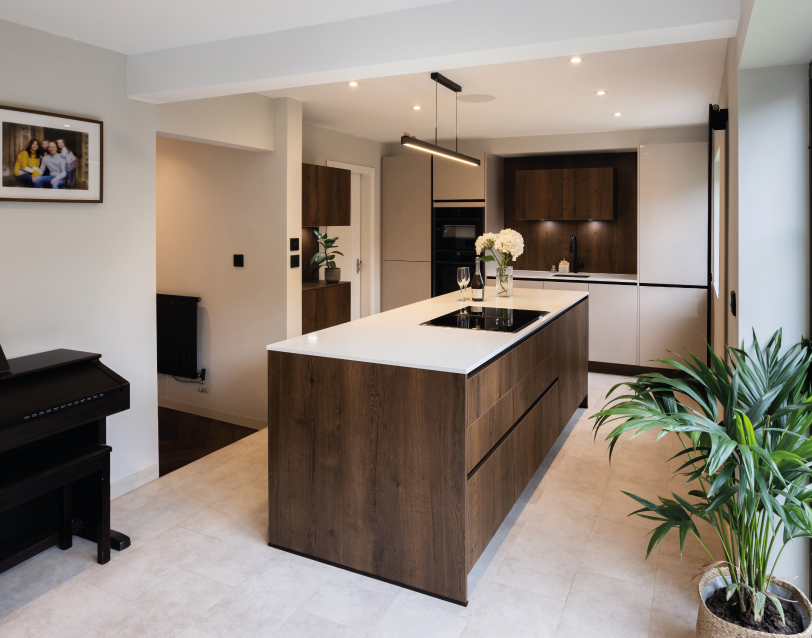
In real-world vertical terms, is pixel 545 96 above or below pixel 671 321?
above

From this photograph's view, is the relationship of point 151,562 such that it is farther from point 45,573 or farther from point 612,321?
point 612,321

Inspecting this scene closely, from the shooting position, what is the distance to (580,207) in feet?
21.3

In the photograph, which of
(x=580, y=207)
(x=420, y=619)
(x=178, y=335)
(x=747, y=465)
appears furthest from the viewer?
(x=580, y=207)

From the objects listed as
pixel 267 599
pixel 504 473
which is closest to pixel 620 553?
pixel 504 473

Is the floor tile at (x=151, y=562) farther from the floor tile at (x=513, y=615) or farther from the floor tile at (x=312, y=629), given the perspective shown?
the floor tile at (x=513, y=615)

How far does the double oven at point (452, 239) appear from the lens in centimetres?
661

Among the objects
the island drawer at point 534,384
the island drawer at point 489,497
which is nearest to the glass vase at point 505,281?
the island drawer at point 534,384

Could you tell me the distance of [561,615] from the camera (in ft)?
7.70

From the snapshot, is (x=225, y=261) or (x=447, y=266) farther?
(x=447, y=266)

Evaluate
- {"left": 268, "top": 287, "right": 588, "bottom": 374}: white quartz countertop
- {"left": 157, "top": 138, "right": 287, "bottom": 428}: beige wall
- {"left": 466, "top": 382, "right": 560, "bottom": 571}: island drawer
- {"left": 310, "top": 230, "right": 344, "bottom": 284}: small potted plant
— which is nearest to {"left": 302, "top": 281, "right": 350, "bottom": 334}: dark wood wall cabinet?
{"left": 310, "top": 230, "right": 344, "bottom": 284}: small potted plant

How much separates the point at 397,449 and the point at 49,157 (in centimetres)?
212

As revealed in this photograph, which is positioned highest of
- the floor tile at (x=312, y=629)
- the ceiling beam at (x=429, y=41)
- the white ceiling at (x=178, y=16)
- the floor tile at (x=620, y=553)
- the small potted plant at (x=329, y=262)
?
the white ceiling at (x=178, y=16)

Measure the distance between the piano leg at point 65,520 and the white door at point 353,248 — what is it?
398cm

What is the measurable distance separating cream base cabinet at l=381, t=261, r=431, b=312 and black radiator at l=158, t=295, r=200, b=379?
2.51m
